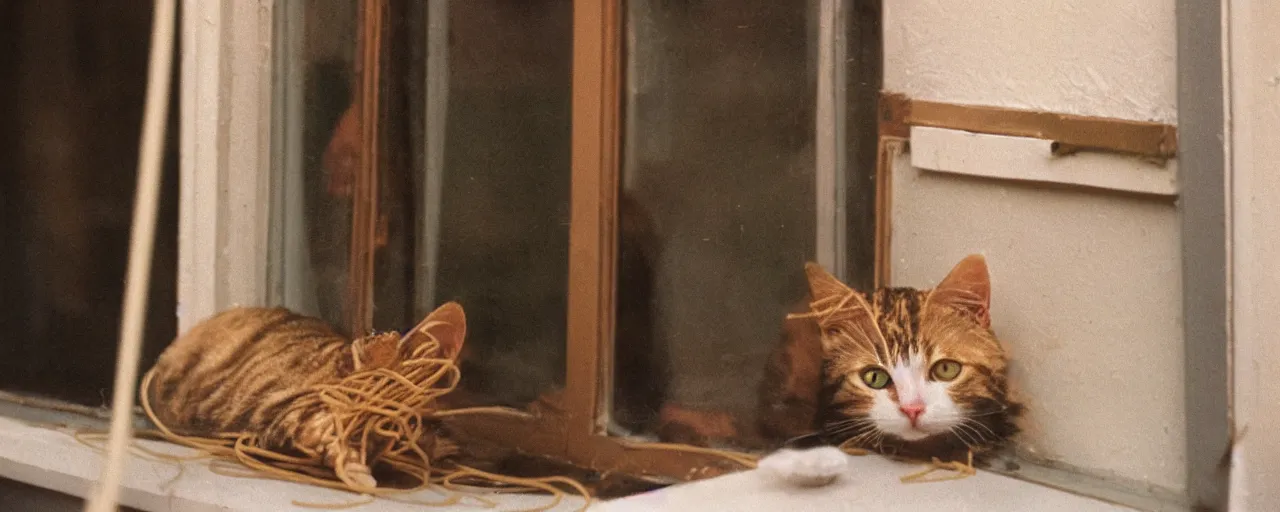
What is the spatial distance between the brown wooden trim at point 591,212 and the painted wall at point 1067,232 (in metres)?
0.22

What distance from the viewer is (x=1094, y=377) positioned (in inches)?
30.7

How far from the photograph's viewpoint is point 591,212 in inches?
36.5

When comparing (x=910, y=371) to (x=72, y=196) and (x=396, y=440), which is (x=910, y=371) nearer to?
(x=396, y=440)

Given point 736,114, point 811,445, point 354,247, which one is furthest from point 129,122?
point 811,445

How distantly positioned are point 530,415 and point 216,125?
336mm

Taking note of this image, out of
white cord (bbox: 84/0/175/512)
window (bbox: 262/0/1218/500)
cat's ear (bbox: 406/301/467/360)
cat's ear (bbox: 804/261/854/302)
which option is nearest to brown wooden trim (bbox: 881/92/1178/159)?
window (bbox: 262/0/1218/500)

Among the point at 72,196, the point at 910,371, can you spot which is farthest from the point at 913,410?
the point at 72,196

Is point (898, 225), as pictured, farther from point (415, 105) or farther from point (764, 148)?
point (415, 105)

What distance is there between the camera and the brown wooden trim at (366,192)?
960 mm

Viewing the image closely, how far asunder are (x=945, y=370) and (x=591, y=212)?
0.29 m

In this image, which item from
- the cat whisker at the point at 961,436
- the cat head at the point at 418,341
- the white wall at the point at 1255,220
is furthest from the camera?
the cat head at the point at 418,341

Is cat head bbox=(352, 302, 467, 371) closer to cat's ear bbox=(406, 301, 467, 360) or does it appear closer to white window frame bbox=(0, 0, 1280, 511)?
cat's ear bbox=(406, 301, 467, 360)

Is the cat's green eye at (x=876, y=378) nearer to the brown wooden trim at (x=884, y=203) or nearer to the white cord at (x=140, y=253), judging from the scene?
the brown wooden trim at (x=884, y=203)

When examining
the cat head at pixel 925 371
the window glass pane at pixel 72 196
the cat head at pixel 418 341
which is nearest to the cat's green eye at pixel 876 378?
the cat head at pixel 925 371
